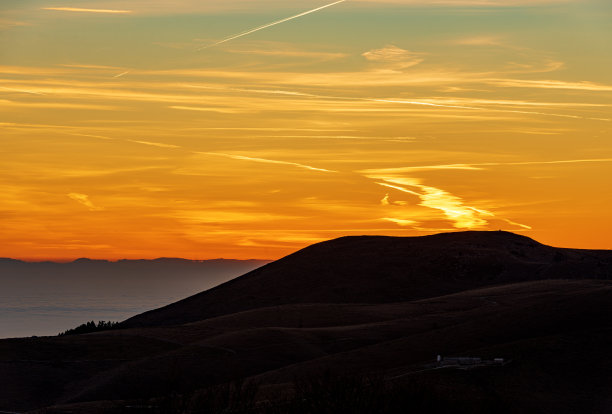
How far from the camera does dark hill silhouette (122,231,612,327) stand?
168500mm

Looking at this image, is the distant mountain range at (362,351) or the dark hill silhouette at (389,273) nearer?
the distant mountain range at (362,351)

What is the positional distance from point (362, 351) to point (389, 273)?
308 feet

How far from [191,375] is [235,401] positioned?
31.8m

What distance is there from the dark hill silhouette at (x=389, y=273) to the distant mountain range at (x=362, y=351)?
530mm

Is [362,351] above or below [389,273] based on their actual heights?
below

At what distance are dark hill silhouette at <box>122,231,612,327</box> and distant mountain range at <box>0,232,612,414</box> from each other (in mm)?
530

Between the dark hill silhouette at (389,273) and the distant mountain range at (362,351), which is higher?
the dark hill silhouette at (389,273)

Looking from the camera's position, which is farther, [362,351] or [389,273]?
[389,273]

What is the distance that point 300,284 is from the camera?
17738 cm

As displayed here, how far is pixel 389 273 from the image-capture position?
179m

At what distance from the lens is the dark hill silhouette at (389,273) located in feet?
553

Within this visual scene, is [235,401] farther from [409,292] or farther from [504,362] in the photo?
[409,292]

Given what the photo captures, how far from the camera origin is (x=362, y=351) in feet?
279

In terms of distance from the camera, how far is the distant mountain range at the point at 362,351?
61.1 m
